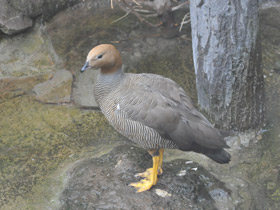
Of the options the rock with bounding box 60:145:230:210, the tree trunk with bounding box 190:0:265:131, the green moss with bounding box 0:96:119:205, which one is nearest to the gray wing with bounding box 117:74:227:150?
the rock with bounding box 60:145:230:210

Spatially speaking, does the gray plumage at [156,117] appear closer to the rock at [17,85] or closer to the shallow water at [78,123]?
the shallow water at [78,123]

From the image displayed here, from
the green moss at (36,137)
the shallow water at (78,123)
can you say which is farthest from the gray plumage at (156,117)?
the green moss at (36,137)

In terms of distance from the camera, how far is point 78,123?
177 inches

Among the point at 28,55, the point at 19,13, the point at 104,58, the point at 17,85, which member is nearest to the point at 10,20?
the point at 19,13

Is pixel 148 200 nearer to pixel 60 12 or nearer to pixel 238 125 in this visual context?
pixel 238 125

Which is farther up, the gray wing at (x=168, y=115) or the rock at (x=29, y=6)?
the rock at (x=29, y=6)

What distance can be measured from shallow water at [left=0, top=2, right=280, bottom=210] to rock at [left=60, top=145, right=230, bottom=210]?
6cm

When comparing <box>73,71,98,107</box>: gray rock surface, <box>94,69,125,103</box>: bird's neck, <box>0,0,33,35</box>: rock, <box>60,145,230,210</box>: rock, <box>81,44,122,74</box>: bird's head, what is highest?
<box>0,0,33,35</box>: rock

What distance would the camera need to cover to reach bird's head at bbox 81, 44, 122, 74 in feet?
11.5

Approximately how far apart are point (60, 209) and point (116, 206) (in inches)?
19.0

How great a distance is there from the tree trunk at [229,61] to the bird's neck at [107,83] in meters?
0.85

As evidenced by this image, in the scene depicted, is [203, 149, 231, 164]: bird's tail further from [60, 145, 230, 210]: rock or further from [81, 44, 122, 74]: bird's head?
[81, 44, 122, 74]: bird's head

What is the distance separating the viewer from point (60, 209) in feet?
11.3

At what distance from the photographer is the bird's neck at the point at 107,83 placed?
3.57 m
